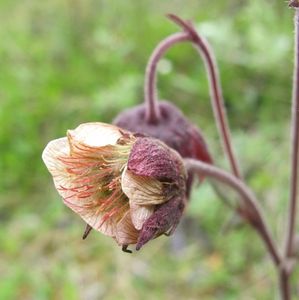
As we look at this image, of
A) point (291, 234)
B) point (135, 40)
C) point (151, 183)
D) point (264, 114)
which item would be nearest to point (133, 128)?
point (151, 183)

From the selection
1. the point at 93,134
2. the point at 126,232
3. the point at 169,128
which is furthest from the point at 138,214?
the point at 169,128

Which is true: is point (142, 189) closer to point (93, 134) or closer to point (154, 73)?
point (93, 134)

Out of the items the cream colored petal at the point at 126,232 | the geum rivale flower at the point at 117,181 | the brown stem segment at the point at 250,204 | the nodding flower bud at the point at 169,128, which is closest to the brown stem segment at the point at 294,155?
the brown stem segment at the point at 250,204

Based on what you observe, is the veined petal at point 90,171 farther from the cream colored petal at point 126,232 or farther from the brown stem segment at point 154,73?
the brown stem segment at point 154,73

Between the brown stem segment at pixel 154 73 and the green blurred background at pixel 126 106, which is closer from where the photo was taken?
the brown stem segment at pixel 154 73

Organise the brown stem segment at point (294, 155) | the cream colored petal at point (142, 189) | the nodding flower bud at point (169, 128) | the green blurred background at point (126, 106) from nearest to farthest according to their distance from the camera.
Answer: the cream colored petal at point (142, 189)
the brown stem segment at point (294, 155)
the nodding flower bud at point (169, 128)
the green blurred background at point (126, 106)

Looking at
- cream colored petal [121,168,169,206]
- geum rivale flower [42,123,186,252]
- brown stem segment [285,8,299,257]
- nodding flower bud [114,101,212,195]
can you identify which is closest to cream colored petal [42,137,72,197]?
geum rivale flower [42,123,186,252]
